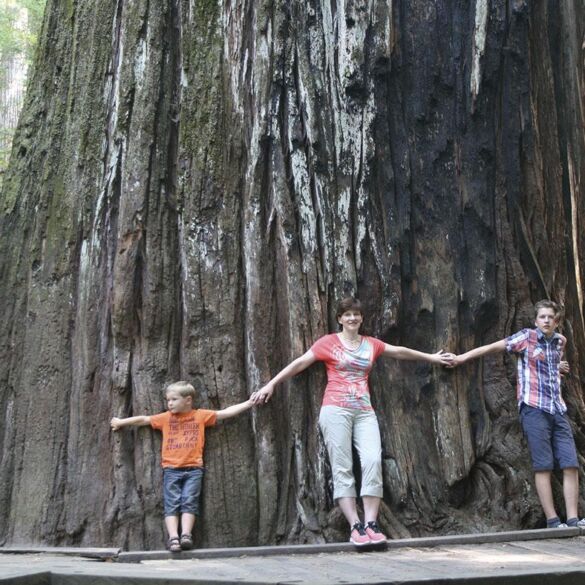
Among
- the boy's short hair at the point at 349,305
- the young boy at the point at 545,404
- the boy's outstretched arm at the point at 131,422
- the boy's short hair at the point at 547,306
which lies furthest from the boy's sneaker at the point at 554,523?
the boy's outstretched arm at the point at 131,422

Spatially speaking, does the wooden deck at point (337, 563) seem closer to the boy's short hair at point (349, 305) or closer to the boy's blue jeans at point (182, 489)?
the boy's blue jeans at point (182, 489)

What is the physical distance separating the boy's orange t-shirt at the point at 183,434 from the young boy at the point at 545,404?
68.0 inches

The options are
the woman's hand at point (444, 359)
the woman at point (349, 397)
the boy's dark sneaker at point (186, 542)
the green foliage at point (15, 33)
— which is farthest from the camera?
the green foliage at point (15, 33)

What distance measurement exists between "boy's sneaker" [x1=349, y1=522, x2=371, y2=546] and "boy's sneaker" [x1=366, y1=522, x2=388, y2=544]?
2 centimetres

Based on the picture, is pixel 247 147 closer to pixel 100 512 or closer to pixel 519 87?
pixel 519 87

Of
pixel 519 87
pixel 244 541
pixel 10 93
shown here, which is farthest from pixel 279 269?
pixel 10 93

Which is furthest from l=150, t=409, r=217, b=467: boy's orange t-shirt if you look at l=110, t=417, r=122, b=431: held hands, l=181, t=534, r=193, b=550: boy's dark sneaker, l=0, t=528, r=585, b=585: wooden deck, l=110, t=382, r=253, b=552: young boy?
l=0, t=528, r=585, b=585: wooden deck

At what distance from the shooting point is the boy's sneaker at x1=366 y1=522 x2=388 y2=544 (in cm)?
510

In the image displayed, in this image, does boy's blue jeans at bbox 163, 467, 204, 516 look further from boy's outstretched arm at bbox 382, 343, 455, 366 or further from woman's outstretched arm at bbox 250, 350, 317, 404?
boy's outstretched arm at bbox 382, 343, 455, 366

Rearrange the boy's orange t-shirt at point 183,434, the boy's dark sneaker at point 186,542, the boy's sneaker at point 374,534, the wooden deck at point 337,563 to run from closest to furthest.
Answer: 1. the wooden deck at point 337,563
2. the boy's sneaker at point 374,534
3. the boy's dark sneaker at point 186,542
4. the boy's orange t-shirt at point 183,434

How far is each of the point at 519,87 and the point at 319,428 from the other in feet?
9.27

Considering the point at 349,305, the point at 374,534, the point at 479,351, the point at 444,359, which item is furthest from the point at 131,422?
the point at 479,351

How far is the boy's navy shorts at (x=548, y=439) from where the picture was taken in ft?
18.8

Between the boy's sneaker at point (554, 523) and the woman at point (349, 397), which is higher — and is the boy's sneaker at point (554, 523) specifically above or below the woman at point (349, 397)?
below
